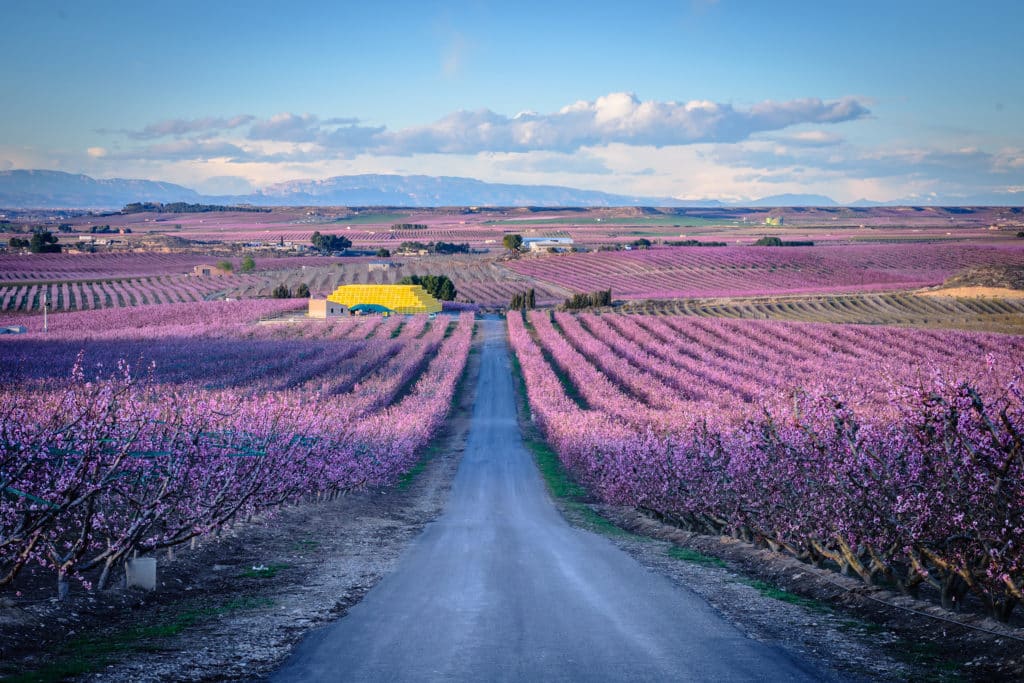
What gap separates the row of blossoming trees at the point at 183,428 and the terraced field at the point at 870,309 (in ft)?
95.5

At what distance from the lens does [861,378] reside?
4544 centimetres

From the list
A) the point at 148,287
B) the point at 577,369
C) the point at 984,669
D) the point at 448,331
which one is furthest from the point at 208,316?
the point at 984,669

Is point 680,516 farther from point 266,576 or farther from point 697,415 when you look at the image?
point 266,576

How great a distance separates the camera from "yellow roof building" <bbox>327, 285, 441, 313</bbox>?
4144 inches

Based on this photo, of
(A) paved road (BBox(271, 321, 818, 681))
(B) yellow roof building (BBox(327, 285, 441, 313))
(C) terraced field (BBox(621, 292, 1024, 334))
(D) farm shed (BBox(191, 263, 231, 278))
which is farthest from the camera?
(D) farm shed (BBox(191, 263, 231, 278))

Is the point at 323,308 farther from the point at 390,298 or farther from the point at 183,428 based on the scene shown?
the point at 183,428

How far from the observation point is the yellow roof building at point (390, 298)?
105 meters

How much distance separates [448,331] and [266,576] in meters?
74.8

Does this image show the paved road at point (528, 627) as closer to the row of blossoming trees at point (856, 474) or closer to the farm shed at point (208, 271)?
the row of blossoming trees at point (856, 474)

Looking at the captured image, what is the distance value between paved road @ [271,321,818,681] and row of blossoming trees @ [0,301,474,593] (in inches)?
151

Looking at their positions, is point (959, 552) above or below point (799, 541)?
above

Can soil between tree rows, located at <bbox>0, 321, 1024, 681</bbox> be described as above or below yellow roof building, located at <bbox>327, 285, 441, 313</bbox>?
below

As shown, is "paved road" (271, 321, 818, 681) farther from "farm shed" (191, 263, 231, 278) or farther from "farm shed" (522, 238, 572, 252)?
"farm shed" (522, 238, 572, 252)

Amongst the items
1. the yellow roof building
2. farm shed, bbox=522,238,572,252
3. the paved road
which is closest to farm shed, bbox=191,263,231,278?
the yellow roof building
